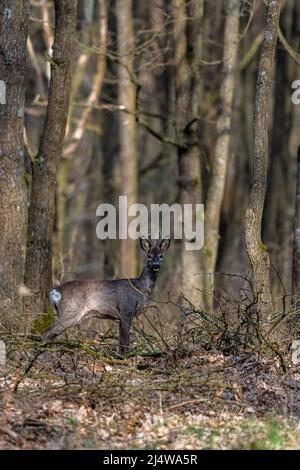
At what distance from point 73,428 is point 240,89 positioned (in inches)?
841

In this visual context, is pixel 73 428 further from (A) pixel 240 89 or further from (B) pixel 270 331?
(A) pixel 240 89

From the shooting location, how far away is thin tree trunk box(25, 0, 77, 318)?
A: 1442 cm

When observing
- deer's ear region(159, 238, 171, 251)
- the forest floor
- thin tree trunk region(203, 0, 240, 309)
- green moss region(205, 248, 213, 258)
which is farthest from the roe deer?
green moss region(205, 248, 213, 258)

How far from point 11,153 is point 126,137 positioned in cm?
992

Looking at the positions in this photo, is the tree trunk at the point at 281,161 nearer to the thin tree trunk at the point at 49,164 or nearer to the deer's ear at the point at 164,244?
the deer's ear at the point at 164,244

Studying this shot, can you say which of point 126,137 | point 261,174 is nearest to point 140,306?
point 261,174

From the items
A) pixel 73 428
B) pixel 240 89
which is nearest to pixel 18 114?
pixel 73 428

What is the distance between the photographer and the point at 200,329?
1241 cm

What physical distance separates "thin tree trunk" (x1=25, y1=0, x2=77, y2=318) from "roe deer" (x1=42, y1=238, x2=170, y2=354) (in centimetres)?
59

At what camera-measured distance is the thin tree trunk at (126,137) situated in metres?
22.2

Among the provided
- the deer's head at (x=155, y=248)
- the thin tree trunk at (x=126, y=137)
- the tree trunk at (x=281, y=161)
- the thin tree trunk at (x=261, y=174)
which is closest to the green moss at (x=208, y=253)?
the thin tree trunk at (x=126, y=137)

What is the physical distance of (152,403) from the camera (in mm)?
10289
